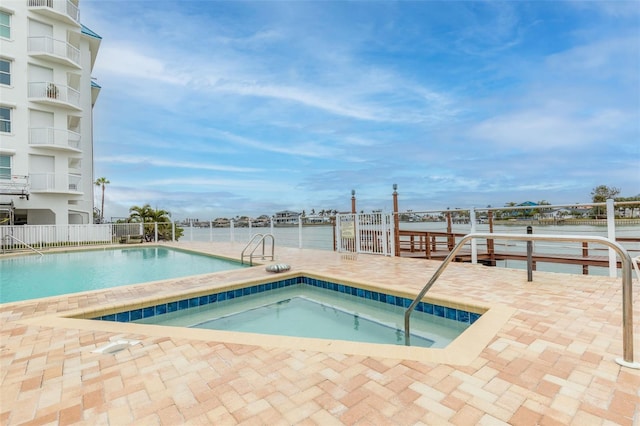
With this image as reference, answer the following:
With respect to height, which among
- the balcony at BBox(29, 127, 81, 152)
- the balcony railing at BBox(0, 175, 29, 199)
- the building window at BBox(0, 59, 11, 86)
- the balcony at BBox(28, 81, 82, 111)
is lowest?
the balcony railing at BBox(0, 175, 29, 199)

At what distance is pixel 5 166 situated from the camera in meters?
13.4

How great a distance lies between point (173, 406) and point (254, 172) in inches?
939

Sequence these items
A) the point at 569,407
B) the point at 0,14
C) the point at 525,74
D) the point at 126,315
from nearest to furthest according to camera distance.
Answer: the point at 569,407 < the point at 126,315 < the point at 525,74 < the point at 0,14

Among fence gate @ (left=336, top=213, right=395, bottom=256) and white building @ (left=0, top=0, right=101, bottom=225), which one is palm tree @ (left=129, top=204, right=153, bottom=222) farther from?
fence gate @ (left=336, top=213, right=395, bottom=256)

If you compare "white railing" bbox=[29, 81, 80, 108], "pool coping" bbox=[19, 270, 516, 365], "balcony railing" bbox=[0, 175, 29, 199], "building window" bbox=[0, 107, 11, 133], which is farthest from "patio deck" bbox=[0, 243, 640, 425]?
"white railing" bbox=[29, 81, 80, 108]

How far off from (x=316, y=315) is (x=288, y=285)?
4.39 ft

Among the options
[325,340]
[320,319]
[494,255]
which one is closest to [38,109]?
[320,319]

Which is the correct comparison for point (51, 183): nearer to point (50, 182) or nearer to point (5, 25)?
point (50, 182)

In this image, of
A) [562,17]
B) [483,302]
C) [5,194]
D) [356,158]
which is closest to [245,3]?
[562,17]

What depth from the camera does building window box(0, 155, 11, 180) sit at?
13312 millimetres

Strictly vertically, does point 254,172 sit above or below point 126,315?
above

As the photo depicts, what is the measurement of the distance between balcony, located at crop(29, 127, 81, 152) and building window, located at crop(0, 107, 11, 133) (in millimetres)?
720

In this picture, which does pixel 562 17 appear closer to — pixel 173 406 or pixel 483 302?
pixel 483 302

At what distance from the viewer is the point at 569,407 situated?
152 centimetres
